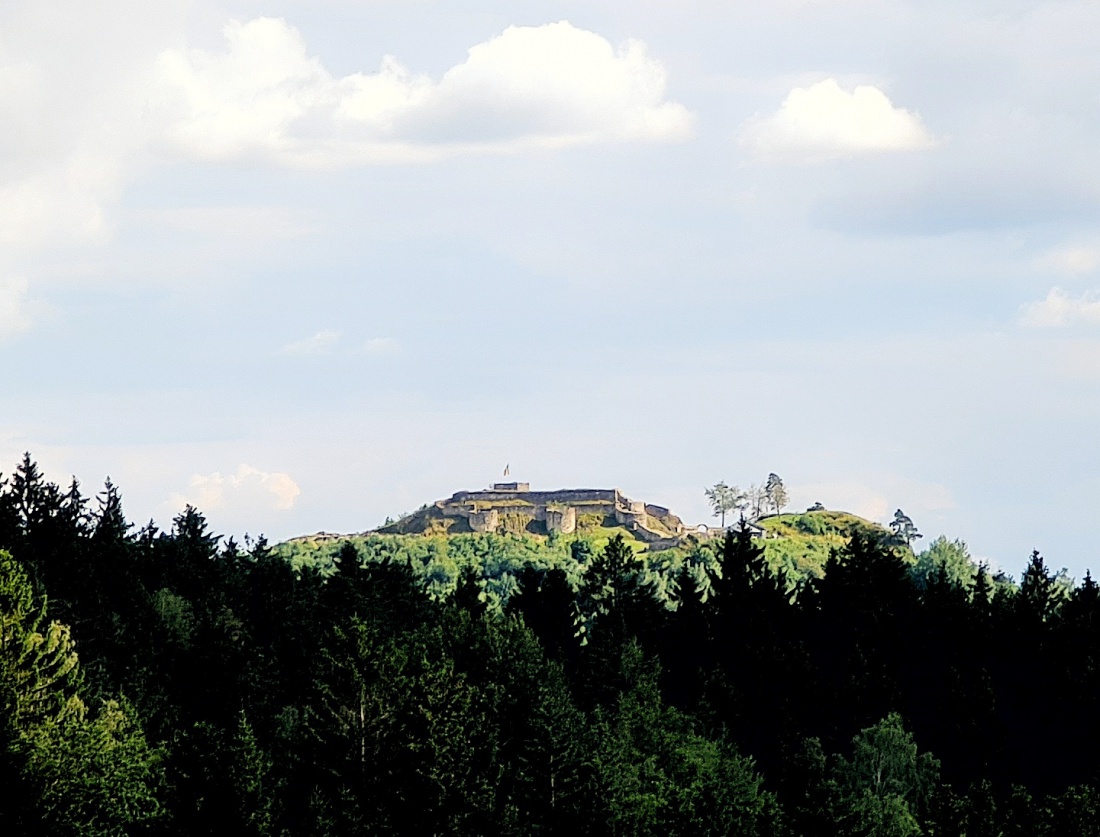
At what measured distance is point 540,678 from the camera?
103 meters

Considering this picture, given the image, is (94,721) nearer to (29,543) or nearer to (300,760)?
(300,760)

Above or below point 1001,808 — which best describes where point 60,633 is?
above

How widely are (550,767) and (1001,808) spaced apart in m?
24.6

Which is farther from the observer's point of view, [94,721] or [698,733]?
[698,733]

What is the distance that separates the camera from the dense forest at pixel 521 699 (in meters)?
79.4

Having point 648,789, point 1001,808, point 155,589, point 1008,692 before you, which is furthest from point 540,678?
point 155,589

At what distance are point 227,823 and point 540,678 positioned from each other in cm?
3413

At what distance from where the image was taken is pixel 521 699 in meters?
94.2

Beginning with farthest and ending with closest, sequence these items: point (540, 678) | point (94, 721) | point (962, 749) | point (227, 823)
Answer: point (962, 749) → point (540, 678) → point (94, 721) → point (227, 823)

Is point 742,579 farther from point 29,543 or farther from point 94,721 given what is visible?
point 94,721

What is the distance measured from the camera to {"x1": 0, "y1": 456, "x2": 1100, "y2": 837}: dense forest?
3125 inches

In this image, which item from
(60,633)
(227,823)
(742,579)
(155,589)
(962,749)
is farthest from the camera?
(155,589)

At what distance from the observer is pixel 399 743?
83.8 meters

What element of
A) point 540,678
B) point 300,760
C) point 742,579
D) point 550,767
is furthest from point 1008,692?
point 300,760
